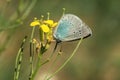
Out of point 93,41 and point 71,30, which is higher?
point 71,30

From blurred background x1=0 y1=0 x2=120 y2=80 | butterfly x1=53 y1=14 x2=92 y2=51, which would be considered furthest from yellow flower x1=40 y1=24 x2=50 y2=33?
blurred background x1=0 y1=0 x2=120 y2=80

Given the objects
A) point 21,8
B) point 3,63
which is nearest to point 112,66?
point 3,63

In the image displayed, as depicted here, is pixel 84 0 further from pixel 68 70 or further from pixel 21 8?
pixel 21 8

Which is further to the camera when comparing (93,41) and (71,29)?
(93,41)

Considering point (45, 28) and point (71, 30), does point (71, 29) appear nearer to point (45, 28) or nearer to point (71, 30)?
point (71, 30)

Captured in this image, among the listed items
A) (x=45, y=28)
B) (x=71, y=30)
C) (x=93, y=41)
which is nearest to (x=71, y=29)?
(x=71, y=30)

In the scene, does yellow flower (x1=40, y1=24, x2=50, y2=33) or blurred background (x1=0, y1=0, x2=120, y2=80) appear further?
blurred background (x1=0, y1=0, x2=120, y2=80)

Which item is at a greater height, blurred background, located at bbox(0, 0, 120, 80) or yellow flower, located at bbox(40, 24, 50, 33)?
yellow flower, located at bbox(40, 24, 50, 33)

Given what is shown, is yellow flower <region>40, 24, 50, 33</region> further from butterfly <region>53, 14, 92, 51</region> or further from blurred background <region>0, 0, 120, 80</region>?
blurred background <region>0, 0, 120, 80</region>
